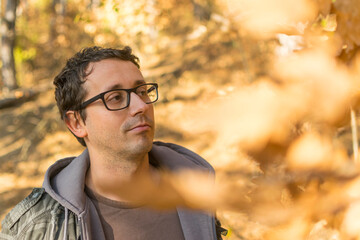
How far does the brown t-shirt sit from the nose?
490 millimetres

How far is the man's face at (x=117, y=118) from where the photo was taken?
6.38 ft

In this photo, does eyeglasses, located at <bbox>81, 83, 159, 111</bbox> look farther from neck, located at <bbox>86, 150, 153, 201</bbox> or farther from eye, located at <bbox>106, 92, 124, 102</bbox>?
neck, located at <bbox>86, 150, 153, 201</bbox>

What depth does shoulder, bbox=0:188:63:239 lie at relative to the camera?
5.65ft

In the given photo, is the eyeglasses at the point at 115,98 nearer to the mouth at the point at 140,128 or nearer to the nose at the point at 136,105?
the nose at the point at 136,105

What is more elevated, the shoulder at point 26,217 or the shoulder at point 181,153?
the shoulder at point 181,153

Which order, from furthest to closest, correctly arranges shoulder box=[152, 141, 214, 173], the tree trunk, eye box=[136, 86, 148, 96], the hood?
1. the tree trunk
2. shoulder box=[152, 141, 214, 173]
3. eye box=[136, 86, 148, 96]
4. the hood

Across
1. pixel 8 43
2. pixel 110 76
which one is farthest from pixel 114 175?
pixel 8 43

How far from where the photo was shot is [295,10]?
2.63 m

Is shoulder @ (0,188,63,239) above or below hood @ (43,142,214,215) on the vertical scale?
below

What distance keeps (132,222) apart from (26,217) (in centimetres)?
52

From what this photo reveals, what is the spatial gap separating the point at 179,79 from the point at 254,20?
648 centimetres

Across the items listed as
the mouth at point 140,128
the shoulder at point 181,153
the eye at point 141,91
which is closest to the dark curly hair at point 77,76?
the eye at point 141,91

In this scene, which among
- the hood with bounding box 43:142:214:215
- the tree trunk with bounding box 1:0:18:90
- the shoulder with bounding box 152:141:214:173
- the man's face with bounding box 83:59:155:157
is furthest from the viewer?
the tree trunk with bounding box 1:0:18:90

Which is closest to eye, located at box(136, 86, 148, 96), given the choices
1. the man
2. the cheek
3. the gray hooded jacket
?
the man
